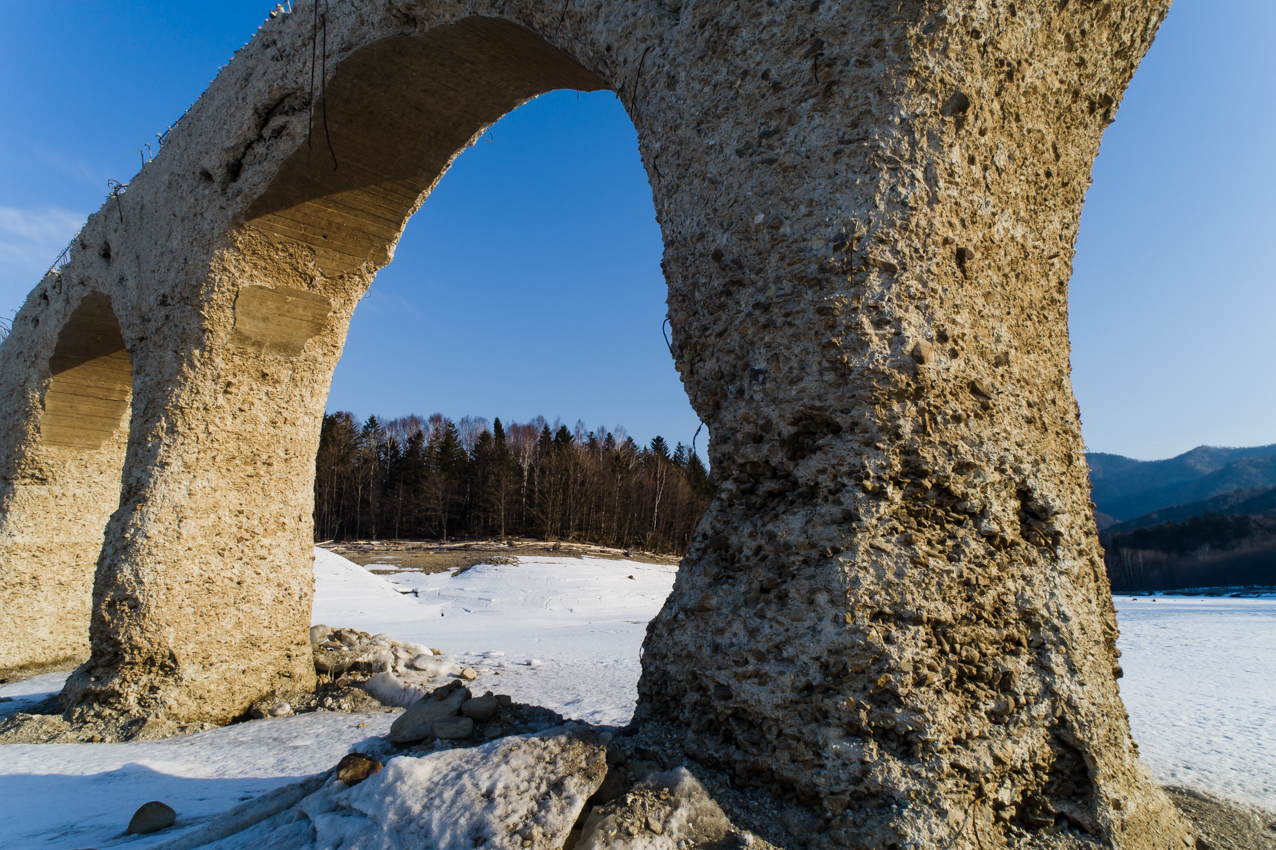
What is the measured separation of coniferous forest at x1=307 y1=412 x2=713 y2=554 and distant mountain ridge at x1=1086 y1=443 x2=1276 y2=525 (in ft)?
223

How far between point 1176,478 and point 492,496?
355 ft

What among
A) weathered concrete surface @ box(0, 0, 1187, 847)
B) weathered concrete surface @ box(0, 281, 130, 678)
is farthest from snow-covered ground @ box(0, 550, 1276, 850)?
weathered concrete surface @ box(0, 0, 1187, 847)

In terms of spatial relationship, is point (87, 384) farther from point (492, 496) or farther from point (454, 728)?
point (492, 496)

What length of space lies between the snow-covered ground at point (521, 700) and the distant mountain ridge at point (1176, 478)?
84.2 m

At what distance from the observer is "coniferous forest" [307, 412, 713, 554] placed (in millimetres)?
29844

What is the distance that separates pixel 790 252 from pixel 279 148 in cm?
350

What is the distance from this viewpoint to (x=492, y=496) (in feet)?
96.1

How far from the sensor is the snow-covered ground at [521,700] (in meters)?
2.47

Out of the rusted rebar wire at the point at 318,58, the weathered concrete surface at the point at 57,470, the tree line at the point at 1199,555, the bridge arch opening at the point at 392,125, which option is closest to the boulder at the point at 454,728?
the bridge arch opening at the point at 392,125

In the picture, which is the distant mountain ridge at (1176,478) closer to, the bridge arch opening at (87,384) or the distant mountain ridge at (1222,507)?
the distant mountain ridge at (1222,507)

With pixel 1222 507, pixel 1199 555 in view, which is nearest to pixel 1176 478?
pixel 1222 507

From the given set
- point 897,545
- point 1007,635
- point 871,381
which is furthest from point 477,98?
point 1007,635

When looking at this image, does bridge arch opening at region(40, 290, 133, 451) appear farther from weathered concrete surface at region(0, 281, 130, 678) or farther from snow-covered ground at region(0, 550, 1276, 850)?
snow-covered ground at region(0, 550, 1276, 850)

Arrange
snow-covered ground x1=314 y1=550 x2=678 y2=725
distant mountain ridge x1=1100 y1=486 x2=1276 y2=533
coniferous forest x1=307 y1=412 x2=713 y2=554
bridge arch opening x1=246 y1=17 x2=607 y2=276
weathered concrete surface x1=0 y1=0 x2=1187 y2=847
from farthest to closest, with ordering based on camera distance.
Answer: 1. distant mountain ridge x1=1100 y1=486 x2=1276 y2=533
2. coniferous forest x1=307 y1=412 x2=713 y2=554
3. snow-covered ground x1=314 y1=550 x2=678 y2=725
4. bridge arch opening x1=246 y1=17 x2=607 y2=276
5. weathered concrete surface x1=0 y1=0 x2=1187 y2=847
